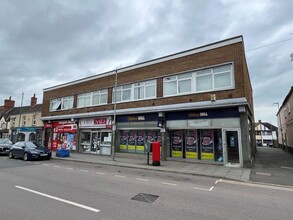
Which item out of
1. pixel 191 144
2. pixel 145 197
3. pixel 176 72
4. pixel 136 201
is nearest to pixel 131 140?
pixel 191 144

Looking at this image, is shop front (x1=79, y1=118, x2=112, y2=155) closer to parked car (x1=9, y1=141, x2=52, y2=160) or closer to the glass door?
the glass door

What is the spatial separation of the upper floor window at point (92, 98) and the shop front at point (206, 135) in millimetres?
7573

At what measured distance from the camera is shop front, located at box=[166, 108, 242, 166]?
13.0 meters

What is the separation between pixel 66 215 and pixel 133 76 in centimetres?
1475

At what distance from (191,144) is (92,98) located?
11628 millimetres

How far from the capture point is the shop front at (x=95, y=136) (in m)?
19.4

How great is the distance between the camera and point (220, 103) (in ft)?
43.4

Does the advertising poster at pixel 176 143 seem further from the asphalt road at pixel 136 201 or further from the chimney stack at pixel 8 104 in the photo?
the chimney stack at pixel 8 104

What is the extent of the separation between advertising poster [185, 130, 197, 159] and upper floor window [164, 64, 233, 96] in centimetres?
308

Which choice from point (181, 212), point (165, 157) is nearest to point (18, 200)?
point (181, 212)

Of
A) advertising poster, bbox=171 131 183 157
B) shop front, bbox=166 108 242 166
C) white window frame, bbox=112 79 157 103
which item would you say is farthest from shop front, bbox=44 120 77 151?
shop front, bbox=166 108 242 166

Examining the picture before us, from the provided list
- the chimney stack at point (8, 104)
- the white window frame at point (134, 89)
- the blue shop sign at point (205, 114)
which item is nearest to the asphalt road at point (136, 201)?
the blue shop sign at point (205, 114)

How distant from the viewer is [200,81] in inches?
579

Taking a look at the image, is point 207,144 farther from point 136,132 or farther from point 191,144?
point 136,132
